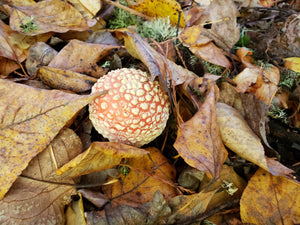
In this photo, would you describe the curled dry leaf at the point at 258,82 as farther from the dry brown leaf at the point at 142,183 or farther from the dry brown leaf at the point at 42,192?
the dry brown leaf at the point at 42,192

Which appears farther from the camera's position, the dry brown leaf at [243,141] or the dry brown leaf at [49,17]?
the dry brown leaf at [49,17]

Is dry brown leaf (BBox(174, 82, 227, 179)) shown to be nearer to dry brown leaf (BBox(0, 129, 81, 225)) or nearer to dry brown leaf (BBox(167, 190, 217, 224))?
dry brown leaf (BBox(167, 190, 217, 224))

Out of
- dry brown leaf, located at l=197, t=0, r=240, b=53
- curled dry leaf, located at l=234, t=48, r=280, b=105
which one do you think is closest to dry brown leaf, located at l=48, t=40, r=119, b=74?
dry brown leaf, located at l=197, t=0, r=240, b=53

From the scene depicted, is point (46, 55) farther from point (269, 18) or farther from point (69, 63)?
point (269, 18)

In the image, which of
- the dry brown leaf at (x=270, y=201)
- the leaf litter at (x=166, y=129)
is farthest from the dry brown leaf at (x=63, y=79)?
the dry brown leaf at (x=270, y=201)

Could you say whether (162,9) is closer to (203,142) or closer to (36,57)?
(36,57)

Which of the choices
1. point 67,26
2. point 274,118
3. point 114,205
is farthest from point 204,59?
point 114,205

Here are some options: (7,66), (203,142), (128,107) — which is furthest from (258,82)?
(7,66)
